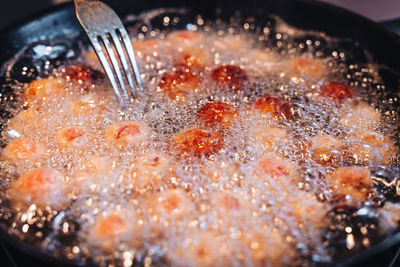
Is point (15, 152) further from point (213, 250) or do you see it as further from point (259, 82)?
point (259, 82)

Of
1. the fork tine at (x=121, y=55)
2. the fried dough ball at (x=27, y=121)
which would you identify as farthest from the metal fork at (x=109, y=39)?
the fried dough ball at (x=27, y=121)

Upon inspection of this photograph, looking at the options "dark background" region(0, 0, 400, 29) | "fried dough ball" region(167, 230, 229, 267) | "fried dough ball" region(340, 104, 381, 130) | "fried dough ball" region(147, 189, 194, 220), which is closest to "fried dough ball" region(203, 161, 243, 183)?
"fried dough ball" region(147, 189, 194, 220)

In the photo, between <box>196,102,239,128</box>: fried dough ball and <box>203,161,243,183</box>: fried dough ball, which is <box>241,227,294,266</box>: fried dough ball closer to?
<box>203,161,243,183</box>: fried dough ball

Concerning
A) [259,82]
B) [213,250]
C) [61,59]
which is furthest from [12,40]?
[213,250]

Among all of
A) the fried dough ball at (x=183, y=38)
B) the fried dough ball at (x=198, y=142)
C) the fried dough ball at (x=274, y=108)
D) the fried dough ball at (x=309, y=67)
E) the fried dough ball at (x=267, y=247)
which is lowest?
the fried dough ball at (x=267, y=247)

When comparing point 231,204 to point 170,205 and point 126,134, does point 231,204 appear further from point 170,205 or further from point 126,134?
point 126,134

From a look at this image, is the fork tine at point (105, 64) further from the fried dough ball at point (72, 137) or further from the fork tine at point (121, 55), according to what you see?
the fried dough ball at point (72, 137)

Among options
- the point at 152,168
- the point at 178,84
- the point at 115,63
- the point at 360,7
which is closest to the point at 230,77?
→ the point at 178,84
